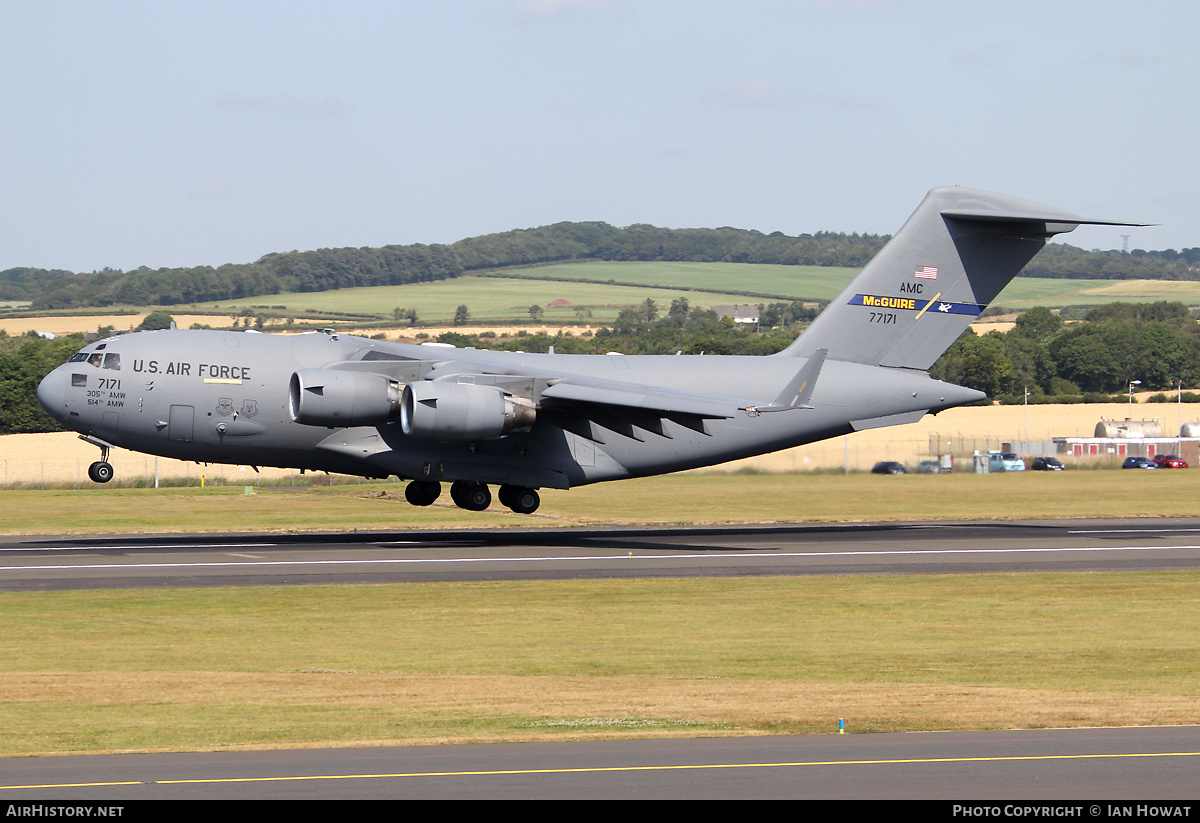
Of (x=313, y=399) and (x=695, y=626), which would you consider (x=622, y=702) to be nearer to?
(x=695, y=626)

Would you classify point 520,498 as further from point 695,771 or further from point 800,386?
point 695,771

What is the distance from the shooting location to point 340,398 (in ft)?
86.8

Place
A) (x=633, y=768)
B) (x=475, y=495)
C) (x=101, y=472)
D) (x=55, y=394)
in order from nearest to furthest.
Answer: (x=633, y=768) → (x=55, y=394) → (x=101, y=472) → (x=475, y=495)

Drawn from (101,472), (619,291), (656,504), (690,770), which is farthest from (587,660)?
(619,291)

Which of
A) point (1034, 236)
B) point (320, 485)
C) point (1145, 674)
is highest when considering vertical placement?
point (1034, 236)

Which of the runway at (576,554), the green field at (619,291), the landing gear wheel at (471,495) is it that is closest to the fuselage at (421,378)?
the landing gear wheel at (471,495)

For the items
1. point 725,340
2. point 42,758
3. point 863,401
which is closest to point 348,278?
point 725,340

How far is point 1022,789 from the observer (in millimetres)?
9148

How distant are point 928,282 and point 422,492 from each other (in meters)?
13.7

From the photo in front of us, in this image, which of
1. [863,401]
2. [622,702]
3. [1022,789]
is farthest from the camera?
[863,401]

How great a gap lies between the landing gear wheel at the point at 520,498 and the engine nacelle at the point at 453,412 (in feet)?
9.34

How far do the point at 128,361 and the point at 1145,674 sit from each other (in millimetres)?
21035

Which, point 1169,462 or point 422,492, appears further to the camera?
point 1169,462

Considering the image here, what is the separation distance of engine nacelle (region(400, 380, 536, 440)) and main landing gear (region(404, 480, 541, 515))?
288cm
